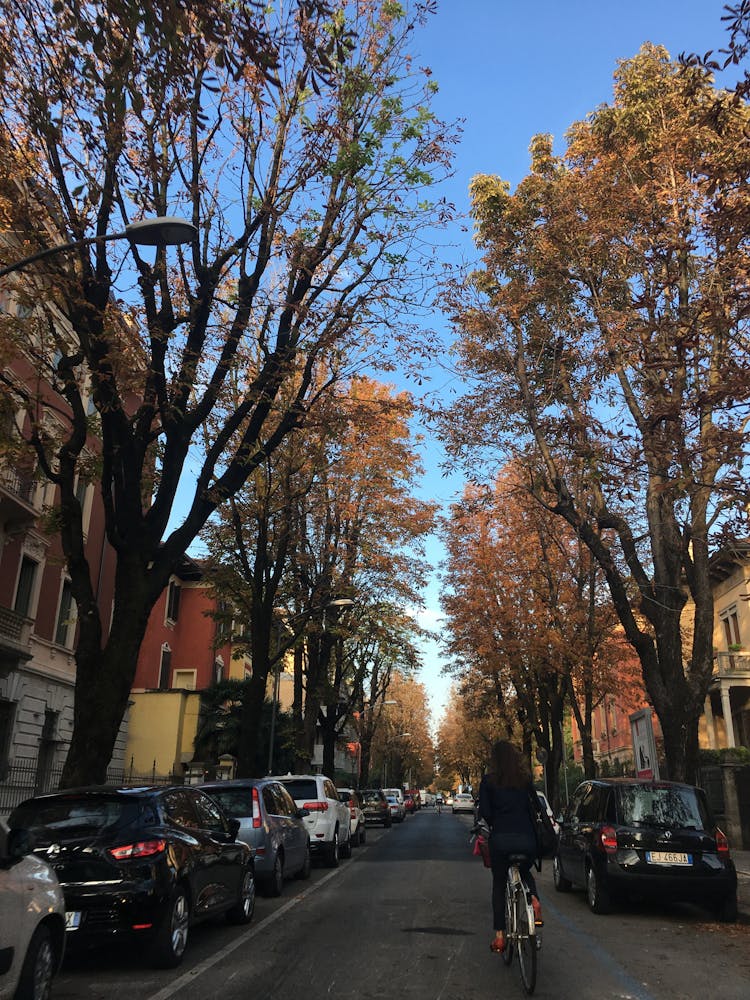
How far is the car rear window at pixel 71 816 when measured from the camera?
6648 millimetres

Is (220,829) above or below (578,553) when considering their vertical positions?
below

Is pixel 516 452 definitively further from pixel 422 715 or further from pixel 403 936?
pixel 422 715

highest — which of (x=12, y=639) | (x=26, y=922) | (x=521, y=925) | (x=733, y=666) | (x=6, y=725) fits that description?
(x=733, y=666)

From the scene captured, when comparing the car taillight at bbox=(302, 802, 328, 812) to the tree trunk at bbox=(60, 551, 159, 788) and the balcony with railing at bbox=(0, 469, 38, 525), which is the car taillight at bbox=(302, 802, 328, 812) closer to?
the tree trunk at bbox=(60, 551, 159, 788)

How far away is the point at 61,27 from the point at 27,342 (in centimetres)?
578

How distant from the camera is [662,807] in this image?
32.4 ft

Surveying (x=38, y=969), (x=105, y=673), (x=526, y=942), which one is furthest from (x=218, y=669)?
(x=38, y=969)

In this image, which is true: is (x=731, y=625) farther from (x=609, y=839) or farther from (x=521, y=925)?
(x=521, y=925)

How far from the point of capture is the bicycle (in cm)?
580

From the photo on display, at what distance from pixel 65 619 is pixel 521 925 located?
2155 centimetres

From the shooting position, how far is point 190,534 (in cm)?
1188

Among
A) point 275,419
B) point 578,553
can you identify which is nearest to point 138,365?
point 275,419

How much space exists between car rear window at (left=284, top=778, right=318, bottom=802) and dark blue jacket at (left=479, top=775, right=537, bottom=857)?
408 inches

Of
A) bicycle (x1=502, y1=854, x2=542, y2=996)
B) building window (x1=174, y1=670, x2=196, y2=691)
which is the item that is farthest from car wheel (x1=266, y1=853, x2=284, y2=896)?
building window (x1=174, y1=670, x2=196, y2=691)
